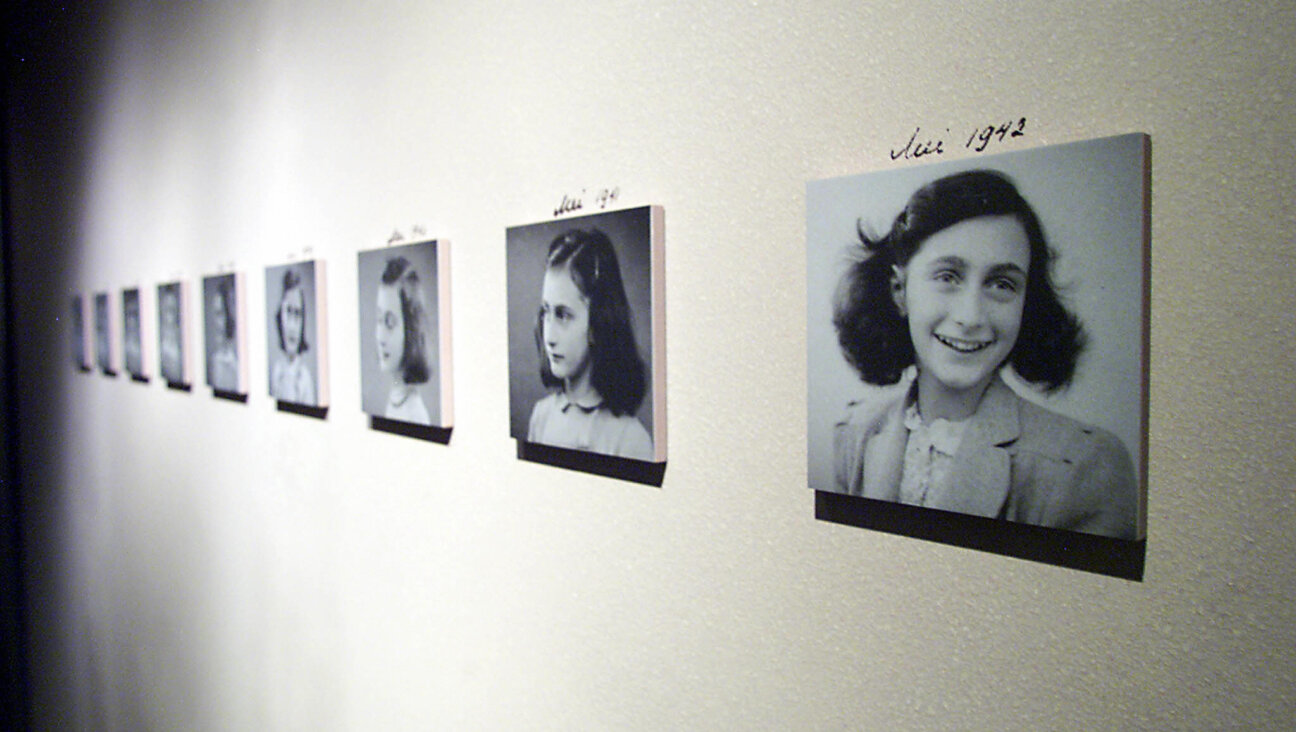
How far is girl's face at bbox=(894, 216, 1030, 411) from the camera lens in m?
0.99

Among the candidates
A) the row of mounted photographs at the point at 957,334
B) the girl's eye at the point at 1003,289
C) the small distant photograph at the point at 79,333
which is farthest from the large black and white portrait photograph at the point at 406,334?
the small distant photograph at the point at 79,333

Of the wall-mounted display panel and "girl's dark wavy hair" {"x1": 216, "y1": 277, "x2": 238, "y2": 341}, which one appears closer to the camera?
"girl's dark wavy hair" {"x1": 216, "y1": 277, "x2": 238, "y2": 341}

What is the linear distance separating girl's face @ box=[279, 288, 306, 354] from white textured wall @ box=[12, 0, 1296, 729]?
0.15 metres

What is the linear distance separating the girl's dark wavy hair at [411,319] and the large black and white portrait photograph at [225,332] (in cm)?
123

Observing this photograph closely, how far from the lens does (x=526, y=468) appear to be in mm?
1813

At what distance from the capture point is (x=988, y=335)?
3.30ft

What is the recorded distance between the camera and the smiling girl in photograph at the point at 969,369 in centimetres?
95

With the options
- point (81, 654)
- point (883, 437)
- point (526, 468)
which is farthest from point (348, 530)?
point (81, 654)

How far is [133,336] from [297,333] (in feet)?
6.25

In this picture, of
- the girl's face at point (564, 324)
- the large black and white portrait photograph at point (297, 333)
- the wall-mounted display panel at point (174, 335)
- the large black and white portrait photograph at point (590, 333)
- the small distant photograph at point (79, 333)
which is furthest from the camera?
the small distant photograph at point (79, 333)

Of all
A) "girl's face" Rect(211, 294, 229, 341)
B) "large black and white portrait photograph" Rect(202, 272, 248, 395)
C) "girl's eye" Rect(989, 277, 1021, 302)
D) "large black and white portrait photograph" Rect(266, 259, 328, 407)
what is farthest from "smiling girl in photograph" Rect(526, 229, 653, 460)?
"girl's face" Rect(211, 294, 229, 341)

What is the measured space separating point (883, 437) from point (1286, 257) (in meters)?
0.48

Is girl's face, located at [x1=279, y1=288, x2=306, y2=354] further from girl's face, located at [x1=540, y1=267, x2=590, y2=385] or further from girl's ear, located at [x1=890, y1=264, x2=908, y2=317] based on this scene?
girl's ear, located at [x1=890, y1=264, x2=908, y2=317]

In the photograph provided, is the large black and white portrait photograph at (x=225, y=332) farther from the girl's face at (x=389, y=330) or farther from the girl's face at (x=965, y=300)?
the girl's face at (x=965, y=300)
